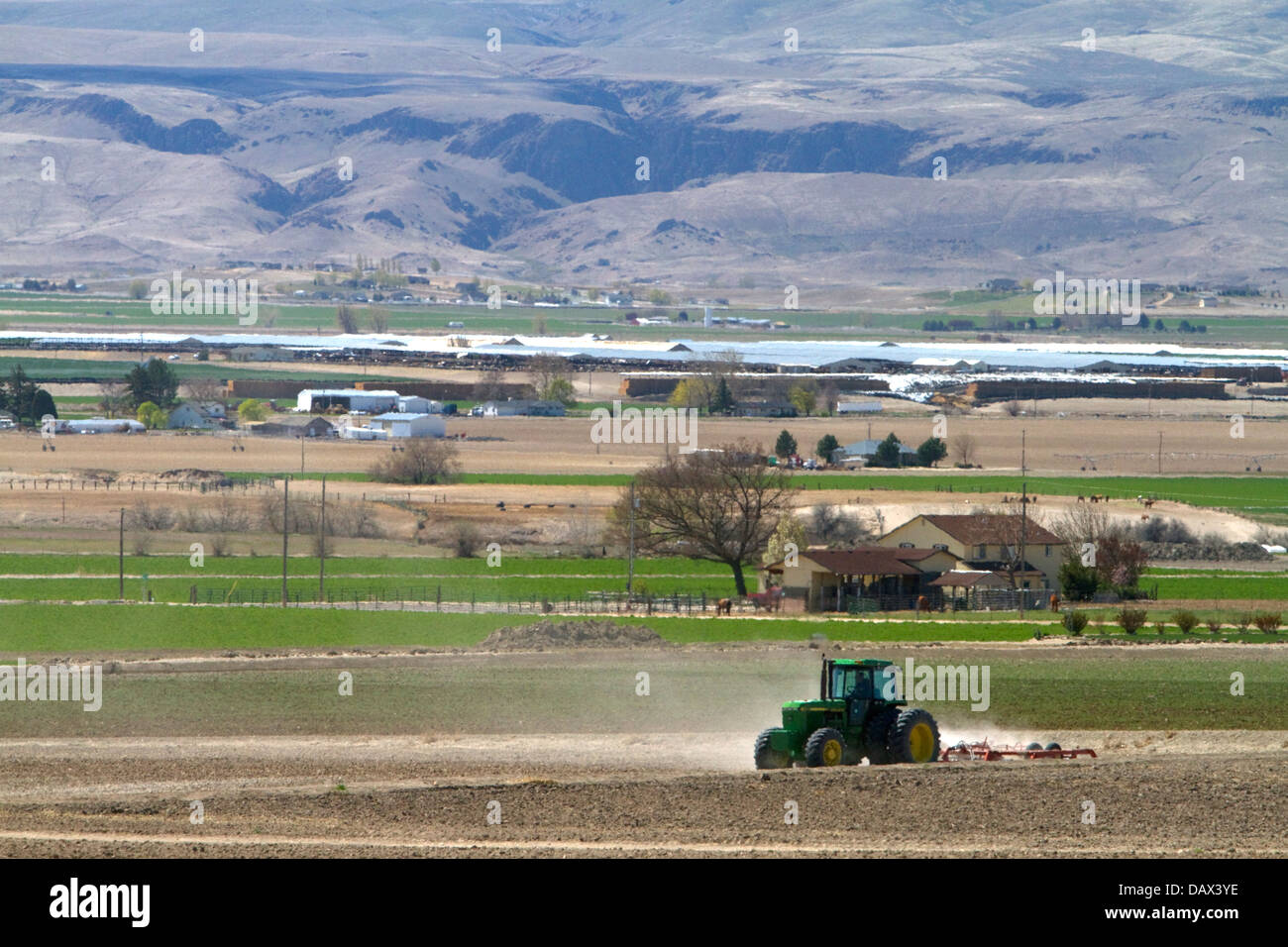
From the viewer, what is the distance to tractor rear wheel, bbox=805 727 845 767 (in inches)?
864

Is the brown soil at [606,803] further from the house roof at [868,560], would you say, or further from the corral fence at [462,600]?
the house roof at [868,560]

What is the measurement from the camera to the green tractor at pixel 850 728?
22172 mm

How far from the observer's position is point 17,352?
Answer: 499ft

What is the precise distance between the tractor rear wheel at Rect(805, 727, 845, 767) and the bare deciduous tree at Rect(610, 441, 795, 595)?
3005 cm

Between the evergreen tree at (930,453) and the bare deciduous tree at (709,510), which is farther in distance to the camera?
the evergreen tree at (930,453)

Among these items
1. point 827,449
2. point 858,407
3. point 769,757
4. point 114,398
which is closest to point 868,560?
point 769,757

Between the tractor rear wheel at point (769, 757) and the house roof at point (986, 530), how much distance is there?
3016 cm

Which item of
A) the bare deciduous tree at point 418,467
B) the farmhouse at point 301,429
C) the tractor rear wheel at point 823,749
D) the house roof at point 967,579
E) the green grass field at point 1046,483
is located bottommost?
the tractor rear wheel at point 823,749

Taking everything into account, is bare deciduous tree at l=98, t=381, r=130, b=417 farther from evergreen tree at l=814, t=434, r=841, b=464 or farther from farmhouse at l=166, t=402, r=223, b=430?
evergreen tree at l=814, t=434, r=841, b=464

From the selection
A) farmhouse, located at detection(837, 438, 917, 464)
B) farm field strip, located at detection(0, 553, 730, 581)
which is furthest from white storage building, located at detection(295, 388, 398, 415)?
farm field strip, located at detection(0, 553, 730, 581)

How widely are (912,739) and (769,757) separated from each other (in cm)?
179

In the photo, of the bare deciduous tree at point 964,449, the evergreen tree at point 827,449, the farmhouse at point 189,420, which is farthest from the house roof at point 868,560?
the farmhouse at point 189,420

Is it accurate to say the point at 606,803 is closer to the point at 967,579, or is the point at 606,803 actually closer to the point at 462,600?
the point at 462,600
